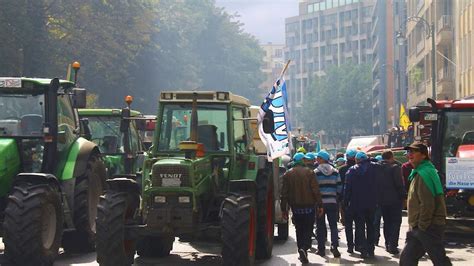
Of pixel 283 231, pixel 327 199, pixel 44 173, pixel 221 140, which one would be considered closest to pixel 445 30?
pixel 283 231

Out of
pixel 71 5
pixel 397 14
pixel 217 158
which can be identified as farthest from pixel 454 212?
pixel 397 14

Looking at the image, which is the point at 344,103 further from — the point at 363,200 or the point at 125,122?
the point at 125,122

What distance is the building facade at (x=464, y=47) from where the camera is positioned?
4847cm

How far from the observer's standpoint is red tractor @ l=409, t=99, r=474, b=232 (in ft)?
56.1

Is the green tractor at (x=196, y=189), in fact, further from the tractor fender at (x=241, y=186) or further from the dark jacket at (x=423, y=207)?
the dark jacket at (x=423, y=207)

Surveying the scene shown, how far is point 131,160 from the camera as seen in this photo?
19.4 metres

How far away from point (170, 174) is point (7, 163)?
2410 millimetres

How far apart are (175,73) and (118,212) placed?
55.6 meters

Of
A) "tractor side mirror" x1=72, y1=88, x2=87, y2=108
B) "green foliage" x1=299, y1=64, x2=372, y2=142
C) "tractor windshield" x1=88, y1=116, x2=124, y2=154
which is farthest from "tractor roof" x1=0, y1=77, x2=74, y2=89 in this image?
"green foliage" x1=299, y1=64, x2=372, y2=142

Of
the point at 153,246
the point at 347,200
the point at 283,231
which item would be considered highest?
the point at 347,200

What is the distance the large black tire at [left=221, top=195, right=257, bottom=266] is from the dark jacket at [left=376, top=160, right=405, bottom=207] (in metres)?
4.05

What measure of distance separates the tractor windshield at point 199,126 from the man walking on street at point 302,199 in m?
1.61

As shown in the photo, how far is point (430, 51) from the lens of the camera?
61.6 m

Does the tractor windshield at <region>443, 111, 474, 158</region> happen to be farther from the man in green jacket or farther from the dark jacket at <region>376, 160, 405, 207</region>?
the man in green jacket
